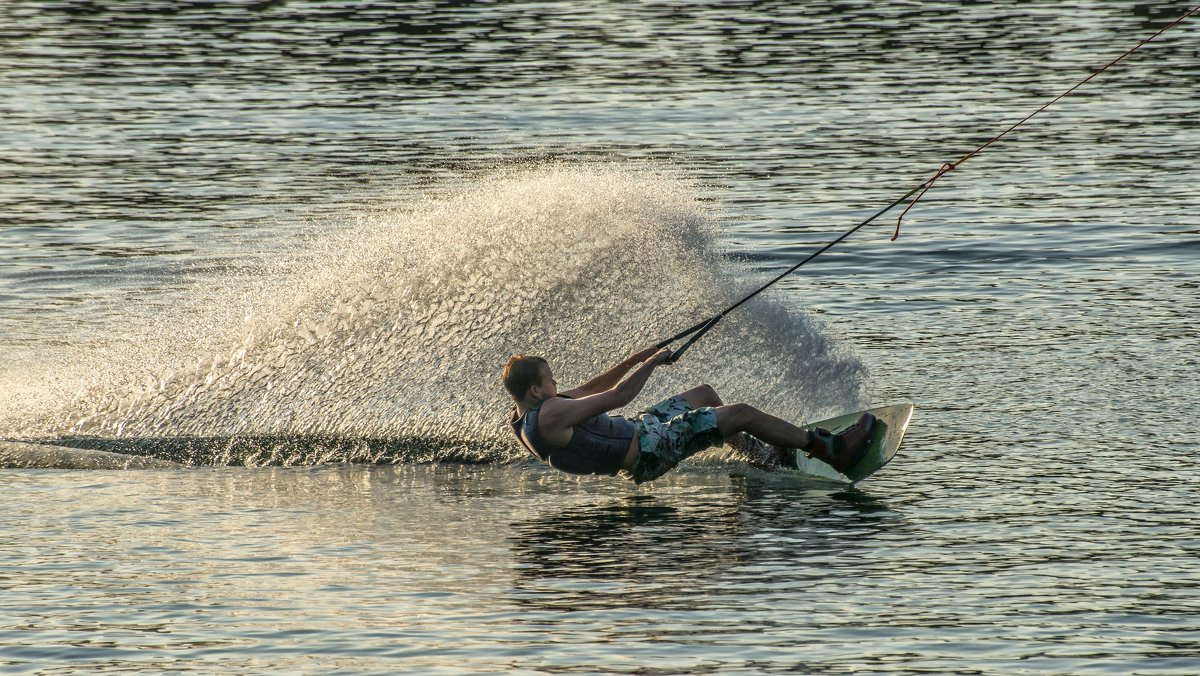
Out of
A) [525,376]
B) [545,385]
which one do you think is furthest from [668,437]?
[525,376]

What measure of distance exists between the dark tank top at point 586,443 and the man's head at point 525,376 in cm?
12

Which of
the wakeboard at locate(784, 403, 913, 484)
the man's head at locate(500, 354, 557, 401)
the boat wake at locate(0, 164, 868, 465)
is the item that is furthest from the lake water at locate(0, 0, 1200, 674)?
the man's head at locate(500, 354, 557, 401)

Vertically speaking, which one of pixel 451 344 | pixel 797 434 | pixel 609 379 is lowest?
pixel 797 434

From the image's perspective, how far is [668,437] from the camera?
11.3 meters

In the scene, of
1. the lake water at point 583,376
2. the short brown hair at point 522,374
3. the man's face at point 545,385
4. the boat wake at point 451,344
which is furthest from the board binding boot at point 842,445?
the short brown hair at point 522,374

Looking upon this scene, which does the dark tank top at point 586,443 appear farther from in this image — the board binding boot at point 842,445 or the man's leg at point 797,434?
the board binding boot at point 842,445

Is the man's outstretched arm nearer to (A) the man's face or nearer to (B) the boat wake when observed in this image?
(A) the man's face

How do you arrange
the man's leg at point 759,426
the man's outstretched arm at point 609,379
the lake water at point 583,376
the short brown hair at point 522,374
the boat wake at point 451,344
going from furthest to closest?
1. the boat wake at point 451,344
2. the man's leg at point 759,426
3. the man's outstretched arm at point 609,379
4. the short brown hair at point 522,374
5. the lake water at point 583,376

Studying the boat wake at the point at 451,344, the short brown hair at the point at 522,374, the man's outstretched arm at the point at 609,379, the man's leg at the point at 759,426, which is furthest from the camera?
the boat wake at the point at 451,344

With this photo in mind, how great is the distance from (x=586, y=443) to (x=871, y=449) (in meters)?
1.82

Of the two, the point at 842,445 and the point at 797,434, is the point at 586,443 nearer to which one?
the point at 797,434

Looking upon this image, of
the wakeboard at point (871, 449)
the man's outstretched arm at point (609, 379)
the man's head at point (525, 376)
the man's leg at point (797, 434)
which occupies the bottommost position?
the wakeboard at point (871, 449)

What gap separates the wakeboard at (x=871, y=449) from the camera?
38.1 feet

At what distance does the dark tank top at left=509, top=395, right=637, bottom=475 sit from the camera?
1107 centimetres
